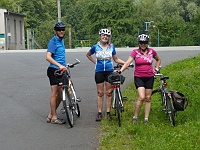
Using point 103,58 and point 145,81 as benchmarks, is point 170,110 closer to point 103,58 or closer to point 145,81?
point 145,81

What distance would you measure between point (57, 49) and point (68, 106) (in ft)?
3.59

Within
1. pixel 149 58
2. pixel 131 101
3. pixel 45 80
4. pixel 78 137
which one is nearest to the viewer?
pixel 78 137

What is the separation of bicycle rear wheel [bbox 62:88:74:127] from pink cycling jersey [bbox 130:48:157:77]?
1.38 metres

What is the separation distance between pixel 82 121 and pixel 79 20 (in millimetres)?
77200

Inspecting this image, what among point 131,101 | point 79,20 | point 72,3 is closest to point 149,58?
point 131,101

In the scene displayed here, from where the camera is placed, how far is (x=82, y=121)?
30.0ft

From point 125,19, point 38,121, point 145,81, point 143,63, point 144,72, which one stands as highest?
point 125,19

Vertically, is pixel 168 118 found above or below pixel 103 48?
below

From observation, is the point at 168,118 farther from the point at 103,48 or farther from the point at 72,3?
the point at 72,3

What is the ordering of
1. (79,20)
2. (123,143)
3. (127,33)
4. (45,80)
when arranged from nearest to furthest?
1. (123,143)
2. (45,80)
3. (127,33)
4. (79,20)

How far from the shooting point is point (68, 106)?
877cm

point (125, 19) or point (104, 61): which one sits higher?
point (125, 19)

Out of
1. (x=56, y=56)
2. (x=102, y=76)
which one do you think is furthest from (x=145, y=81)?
(x=56, y=56)

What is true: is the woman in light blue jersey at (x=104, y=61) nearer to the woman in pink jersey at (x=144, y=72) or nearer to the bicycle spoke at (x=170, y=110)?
the woman in pink jersey at (x=144, y=72)
